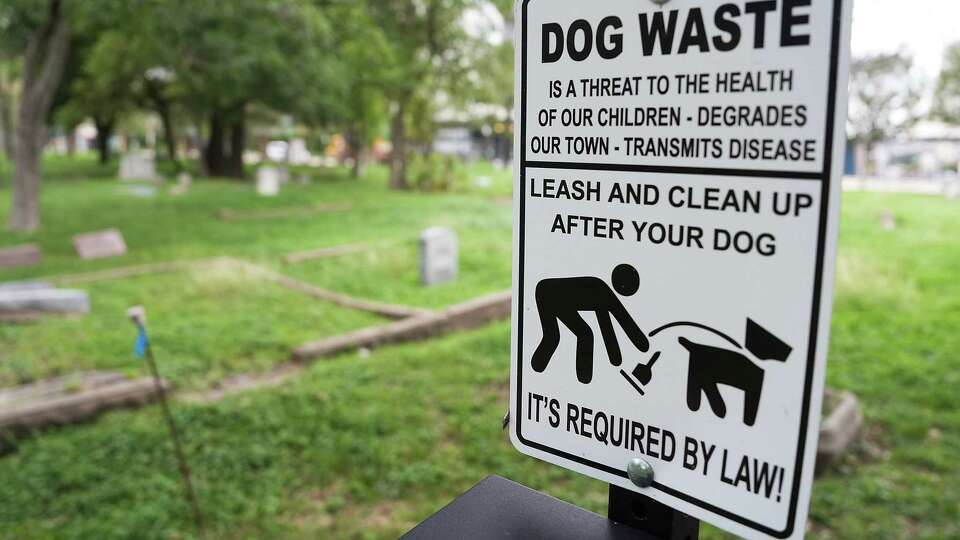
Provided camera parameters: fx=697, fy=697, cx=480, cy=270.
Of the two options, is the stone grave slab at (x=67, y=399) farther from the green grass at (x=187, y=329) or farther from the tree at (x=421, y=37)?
the tree at (x=421, y=37)

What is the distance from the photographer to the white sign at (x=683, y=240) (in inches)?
26.2

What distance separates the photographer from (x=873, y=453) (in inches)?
156

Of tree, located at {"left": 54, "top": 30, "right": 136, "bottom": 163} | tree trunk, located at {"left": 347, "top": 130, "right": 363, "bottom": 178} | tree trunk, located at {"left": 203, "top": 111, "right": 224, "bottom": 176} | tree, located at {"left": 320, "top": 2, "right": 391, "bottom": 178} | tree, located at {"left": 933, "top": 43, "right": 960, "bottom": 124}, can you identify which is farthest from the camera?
tree, located at {"left": 933, "top": 43, "right": 960, "bottom": 124}

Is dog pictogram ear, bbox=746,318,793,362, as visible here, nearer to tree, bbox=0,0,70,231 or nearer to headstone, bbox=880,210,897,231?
tree, bbox=0,0,70,231

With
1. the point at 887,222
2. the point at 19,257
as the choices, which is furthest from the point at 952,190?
the point at 19,257

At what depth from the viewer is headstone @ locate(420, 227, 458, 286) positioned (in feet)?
26.2

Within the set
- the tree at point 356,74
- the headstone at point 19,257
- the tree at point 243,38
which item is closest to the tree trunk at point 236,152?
the tree at point 356,74

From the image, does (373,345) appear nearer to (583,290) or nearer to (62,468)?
(62,468)

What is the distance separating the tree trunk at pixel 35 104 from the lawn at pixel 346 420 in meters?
3.51

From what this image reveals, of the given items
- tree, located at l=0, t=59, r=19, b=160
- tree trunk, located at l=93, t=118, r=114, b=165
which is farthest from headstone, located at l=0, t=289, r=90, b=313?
tree trunk, located at l=93, t=118, r=114, b=165

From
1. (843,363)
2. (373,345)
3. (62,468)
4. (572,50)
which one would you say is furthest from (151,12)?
(572,50)

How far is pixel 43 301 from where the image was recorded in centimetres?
634

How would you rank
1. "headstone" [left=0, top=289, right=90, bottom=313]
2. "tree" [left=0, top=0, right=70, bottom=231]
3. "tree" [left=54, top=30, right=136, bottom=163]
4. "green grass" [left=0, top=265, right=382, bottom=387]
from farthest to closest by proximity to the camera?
1. "tree" [left=54, top=30, right=136, bottom=163]
2. "tree" [left=0, top=0, right=70, bottom=231]
3. "headstone" [left=0, top=289, right=90, bottom=313]
4. "green grass" [left=0, top=265, right=382, bottom=387]

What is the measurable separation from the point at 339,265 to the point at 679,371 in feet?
28.7
